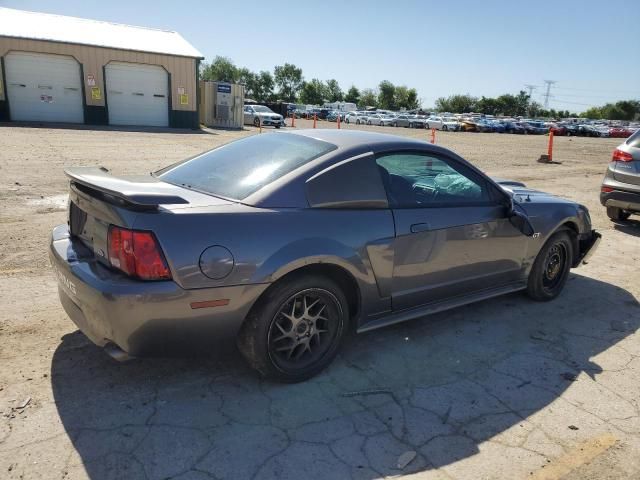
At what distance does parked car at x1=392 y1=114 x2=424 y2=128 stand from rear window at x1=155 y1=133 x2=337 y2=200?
4999 centimetres

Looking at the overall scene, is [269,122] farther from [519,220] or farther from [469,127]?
[519,220]

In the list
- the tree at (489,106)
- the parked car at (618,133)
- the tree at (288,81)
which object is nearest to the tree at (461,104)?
the tree at (489,106)

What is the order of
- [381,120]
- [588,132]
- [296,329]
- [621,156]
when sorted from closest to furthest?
1. [296,329]
2. [621,156]
3. [381,120]
4. [588,132]

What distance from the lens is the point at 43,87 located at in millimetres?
24375

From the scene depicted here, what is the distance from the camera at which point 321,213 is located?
3.18 meters

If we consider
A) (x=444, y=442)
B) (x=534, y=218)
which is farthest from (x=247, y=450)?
(x=534, y=218)

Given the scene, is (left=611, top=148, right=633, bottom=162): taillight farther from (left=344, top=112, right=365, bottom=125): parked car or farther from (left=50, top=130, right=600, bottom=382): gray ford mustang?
(left=344, top=112, right=365, bottom=125): parked car

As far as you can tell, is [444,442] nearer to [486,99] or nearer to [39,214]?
[39,214]

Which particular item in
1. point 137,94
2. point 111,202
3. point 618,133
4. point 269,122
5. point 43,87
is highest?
point 43,87

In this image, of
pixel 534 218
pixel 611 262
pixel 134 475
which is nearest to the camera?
pixel 134 475

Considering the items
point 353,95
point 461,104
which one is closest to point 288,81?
point 353,95

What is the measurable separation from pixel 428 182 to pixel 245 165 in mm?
1419

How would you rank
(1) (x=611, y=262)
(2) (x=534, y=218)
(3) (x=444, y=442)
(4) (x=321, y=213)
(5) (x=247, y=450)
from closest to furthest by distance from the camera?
(5) (x=247, y=450), (3) (x=444, y=442), (4) (x=321, y=213), (2) (x=534, y=218), (1) (x=611, y=262)

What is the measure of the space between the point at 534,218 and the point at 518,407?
1.92m
